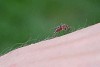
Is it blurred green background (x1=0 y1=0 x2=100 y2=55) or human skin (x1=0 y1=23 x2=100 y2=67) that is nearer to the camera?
human skin (x1=0 y1=23 x2=100 y2=67)

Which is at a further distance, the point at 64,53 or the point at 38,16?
the point at 38,16

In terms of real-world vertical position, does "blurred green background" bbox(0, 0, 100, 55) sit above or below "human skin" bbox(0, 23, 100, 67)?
below

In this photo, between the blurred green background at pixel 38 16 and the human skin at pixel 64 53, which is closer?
the human skin at pixel 64 53

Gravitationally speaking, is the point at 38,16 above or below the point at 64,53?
below

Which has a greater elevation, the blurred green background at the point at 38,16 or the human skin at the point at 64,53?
the human skin at the point at 64,53
